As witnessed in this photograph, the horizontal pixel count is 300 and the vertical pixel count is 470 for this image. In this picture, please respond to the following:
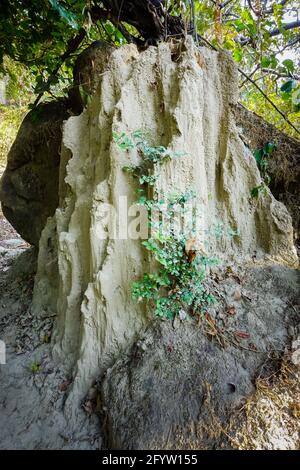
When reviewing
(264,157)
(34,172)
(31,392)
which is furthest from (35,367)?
(264,157)

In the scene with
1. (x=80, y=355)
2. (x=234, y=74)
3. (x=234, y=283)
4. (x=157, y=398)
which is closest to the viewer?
(x=157, y=398)

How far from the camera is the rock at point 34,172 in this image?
400 centimetres

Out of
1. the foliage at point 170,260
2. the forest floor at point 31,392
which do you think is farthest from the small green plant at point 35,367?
the foliage at point 170,260

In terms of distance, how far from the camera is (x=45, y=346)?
2836 millimetres

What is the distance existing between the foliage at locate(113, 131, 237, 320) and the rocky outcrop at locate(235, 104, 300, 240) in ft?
4.23

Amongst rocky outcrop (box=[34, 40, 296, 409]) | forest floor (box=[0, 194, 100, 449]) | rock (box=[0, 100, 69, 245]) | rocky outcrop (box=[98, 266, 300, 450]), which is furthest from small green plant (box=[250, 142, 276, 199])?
forest floor (box=[0, 194, 100, 449])

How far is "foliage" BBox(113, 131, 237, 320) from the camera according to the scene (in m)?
2.30

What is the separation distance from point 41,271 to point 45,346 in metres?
0.85

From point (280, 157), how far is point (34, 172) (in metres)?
3.40

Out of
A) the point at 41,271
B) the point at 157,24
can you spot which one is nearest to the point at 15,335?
the point at 41,271

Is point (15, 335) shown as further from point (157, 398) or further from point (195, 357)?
point (195, 357)

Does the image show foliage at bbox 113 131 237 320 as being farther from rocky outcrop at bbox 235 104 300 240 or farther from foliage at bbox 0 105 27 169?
foliage at bbox 0 105 27 169

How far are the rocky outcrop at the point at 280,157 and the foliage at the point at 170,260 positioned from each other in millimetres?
1289

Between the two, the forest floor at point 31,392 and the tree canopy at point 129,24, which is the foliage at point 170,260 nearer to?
the forest floor at point 31,392
